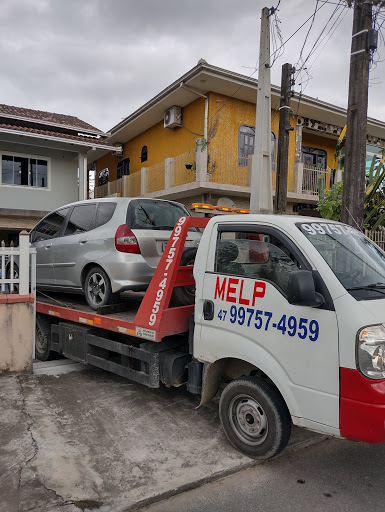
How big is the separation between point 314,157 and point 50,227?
569 inches

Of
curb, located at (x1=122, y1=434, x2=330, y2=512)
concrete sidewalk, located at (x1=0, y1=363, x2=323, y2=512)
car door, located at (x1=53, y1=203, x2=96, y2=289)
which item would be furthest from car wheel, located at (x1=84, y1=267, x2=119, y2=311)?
curb, located at (x1=122, y1=434, x2=330, y2=512)

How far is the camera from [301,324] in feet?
9.93

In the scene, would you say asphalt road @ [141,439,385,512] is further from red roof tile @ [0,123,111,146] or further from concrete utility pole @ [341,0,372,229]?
red roof tile @ [0,123,111,146]

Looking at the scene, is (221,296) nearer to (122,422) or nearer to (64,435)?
(122,422)

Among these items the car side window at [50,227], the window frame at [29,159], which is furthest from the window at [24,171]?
the car side window at [50,227]

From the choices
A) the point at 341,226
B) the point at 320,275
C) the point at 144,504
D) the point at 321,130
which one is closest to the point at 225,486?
the point at 144,504

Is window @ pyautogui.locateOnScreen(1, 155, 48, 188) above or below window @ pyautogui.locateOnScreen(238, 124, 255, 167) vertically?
below

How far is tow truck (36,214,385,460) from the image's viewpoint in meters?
2.79

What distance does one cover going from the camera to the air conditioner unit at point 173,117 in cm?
1444

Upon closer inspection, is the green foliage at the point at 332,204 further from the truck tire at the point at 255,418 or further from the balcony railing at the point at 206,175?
the truck tire at the point at 255,418

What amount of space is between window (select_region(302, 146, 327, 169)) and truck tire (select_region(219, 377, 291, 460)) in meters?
15.6

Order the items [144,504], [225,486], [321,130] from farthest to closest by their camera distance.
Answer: [321,130]
[225,486]
[144,504]

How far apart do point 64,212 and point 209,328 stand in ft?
12.1

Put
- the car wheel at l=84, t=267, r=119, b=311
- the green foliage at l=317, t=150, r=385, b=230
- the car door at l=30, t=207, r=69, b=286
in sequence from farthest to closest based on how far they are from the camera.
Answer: the green foliage at l=317, t=150, r=385, b=230, the car door at l=30, t=207, r=69, b=286, the car wheel at l=84, t=267, r=119, b=311
